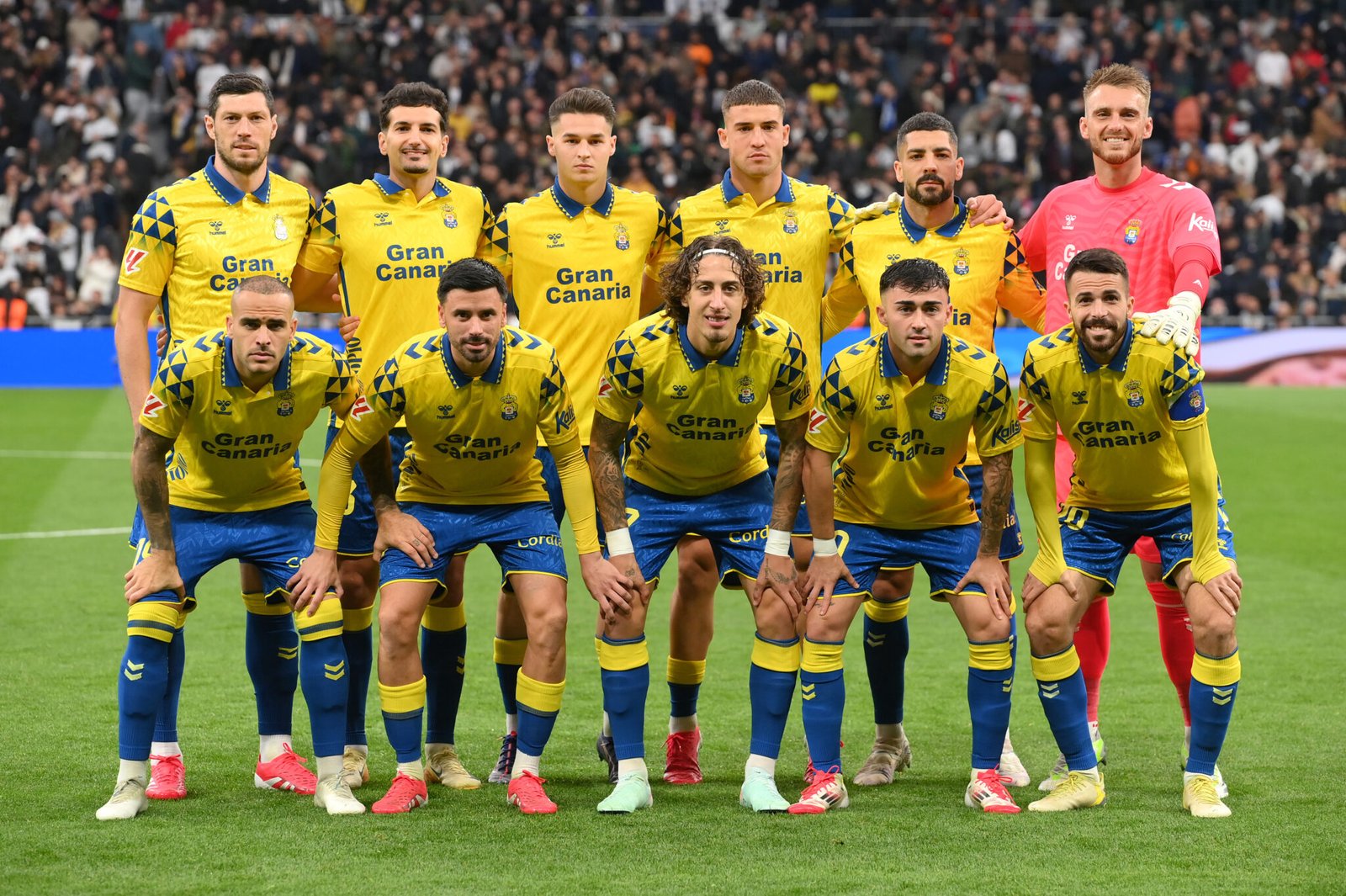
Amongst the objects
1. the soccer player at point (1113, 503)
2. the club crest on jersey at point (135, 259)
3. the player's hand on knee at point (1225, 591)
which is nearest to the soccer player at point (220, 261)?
the club crest on jersey at point (135, 259)

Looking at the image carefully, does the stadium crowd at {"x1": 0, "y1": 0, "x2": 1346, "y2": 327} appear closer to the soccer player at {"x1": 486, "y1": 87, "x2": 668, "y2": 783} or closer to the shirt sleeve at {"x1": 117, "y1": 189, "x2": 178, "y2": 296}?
the shirt sleeve at {"x1": 117, "y1": 189, "x2": 178, "y2": 296}

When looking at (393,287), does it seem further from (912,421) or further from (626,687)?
(912,421)

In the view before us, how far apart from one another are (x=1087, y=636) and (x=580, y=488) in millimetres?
2385

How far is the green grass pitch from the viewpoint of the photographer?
5363 millimetres

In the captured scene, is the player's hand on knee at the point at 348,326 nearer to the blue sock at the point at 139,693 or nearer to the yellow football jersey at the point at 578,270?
the yellow football jersey at the point at 578,270

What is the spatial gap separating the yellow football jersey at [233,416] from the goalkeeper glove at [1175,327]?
3115mm

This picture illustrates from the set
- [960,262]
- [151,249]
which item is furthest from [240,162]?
[960,262]

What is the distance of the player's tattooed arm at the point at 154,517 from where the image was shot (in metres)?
6.19

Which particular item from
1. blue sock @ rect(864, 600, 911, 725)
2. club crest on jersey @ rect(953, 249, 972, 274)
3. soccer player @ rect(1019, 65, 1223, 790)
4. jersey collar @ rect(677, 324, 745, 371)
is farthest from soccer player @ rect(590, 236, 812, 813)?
soccer player @ rect(1019, 65, 1223, 790)

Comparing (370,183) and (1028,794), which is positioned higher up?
(370,183)

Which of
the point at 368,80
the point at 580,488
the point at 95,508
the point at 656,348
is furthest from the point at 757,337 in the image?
the point at 368,80

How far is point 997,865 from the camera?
17.9 feet

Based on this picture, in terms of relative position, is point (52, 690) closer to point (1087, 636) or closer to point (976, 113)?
point (1087, 636)

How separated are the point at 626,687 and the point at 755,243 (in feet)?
6.67
